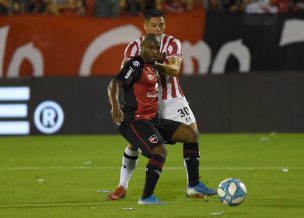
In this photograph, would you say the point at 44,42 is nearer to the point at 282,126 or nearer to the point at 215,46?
the point at 215,46

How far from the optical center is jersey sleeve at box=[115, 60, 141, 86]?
32.1 ft

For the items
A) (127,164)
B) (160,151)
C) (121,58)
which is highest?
(160,151)

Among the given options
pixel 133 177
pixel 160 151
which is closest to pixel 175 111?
pixel 160 151

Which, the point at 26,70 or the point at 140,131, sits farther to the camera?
the point at 26,70

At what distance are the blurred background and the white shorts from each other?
25.7 ft

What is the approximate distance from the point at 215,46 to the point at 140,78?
9368mm

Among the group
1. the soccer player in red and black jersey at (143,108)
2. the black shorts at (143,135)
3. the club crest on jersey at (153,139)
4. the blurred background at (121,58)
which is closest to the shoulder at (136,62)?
the soccer player in red and black jersey at (143,108)

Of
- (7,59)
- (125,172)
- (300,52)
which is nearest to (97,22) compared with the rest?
(7,59)

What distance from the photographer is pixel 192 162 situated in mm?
10469

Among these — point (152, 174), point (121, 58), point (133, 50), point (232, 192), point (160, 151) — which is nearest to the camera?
point (232, 192)

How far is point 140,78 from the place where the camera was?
990cm

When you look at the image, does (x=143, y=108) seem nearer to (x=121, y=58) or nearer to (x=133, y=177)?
(x=133, y=177)

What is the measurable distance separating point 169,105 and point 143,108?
68 cm

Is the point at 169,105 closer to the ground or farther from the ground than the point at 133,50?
closer to the ground
